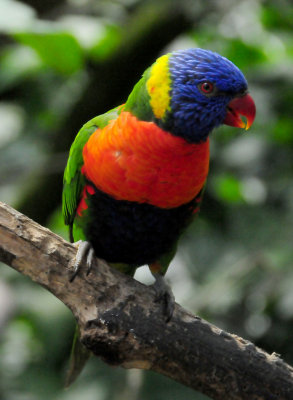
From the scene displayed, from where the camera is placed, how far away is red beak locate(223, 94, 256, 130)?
7.33ft

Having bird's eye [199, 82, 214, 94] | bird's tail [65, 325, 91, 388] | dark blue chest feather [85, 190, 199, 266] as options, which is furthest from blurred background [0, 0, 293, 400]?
bird's eye [199, 82, 214, 94]

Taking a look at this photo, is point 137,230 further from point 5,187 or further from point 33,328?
point 5,187

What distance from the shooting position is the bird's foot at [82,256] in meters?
2.07

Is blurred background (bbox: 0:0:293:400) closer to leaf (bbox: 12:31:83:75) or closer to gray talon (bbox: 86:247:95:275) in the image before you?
leaf (bbox: 12:31:83:75)

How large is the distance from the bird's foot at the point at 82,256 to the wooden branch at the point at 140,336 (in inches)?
0.9

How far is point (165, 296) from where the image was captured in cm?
224

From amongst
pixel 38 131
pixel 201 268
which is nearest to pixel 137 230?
pixel 201 268

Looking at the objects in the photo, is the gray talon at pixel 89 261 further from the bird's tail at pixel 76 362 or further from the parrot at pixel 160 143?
the bird's tail at pixel 76 362

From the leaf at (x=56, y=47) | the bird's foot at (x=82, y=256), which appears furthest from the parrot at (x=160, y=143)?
the leaf at (x=56, y=47)

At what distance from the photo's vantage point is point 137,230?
7.97 feet

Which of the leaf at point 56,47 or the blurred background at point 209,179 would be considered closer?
the leaf at point 56,47

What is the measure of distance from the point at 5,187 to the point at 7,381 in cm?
149

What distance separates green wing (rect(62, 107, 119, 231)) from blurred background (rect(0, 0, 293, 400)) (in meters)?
0.66

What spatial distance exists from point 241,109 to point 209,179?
1239mm
